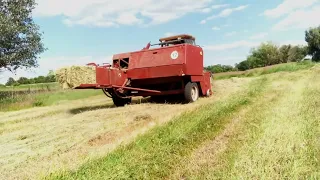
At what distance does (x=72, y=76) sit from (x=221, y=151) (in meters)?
5.63

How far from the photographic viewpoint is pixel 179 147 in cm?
530

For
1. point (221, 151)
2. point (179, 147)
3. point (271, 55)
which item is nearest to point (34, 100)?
point (179, 147)

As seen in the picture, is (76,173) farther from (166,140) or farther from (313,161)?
(313,161)

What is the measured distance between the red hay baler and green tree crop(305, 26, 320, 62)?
5587 cm

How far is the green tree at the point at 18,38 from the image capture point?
23.9 metres

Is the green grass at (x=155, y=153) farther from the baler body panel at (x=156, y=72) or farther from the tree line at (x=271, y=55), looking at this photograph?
the tree line at (x=271, y=55)

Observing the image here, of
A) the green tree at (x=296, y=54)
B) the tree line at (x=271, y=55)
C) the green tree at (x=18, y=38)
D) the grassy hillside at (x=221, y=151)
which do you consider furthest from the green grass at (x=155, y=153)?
the green tree at (x=296, y=54)

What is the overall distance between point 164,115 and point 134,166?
4457 millimetres

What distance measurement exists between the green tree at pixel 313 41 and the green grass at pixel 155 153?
60952mm

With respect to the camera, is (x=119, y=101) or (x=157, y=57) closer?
(x=157, y=57)

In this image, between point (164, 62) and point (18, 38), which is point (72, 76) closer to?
point (164, 62)

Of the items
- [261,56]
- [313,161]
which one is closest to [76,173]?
[313,161]

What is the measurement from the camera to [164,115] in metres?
8.89

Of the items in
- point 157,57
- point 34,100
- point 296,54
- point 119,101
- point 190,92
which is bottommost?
point 34,100
